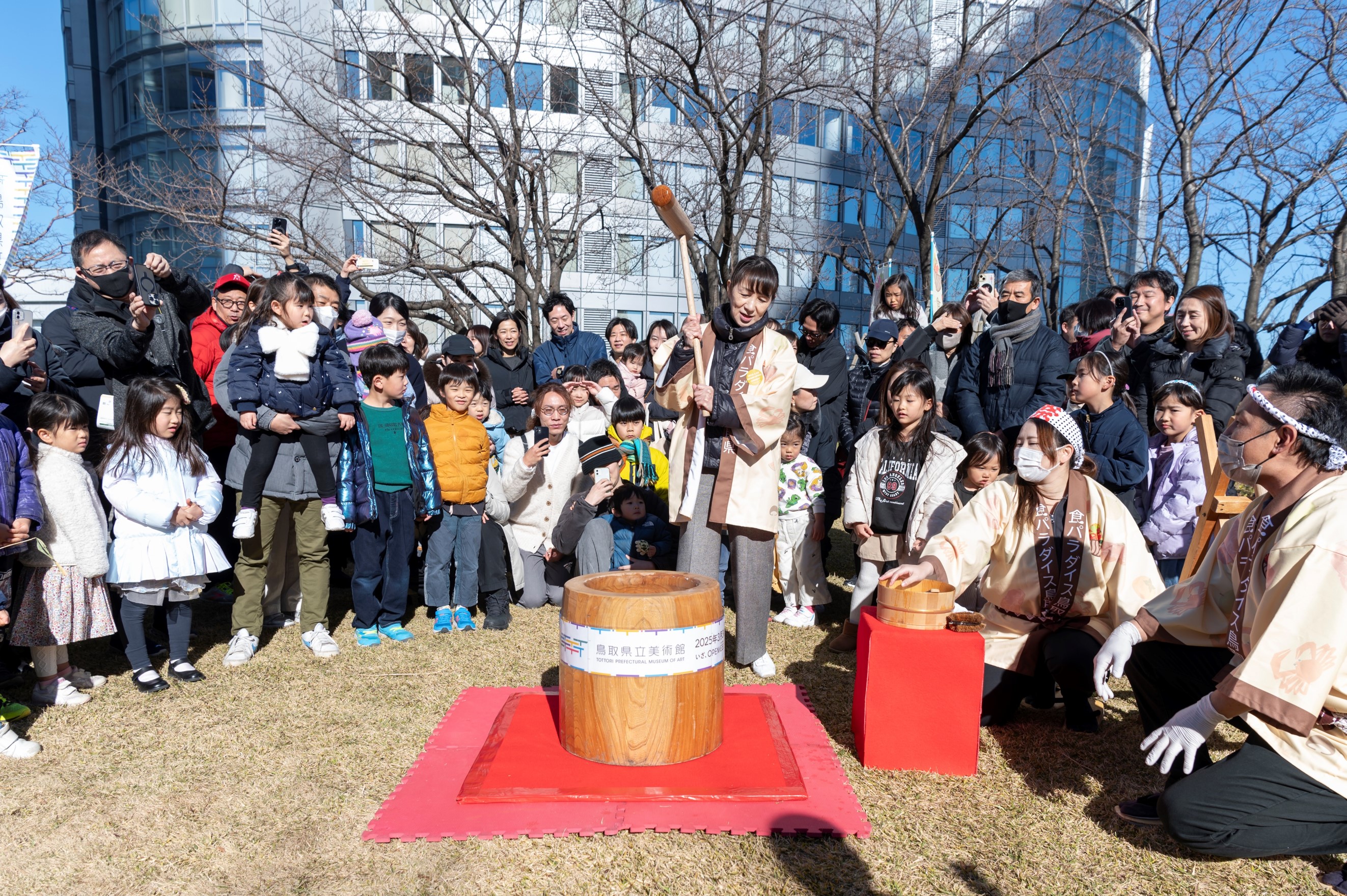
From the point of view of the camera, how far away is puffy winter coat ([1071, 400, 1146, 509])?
4355 mm

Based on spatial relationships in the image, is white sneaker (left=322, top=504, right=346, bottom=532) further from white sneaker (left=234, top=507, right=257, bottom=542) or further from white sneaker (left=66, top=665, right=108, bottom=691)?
white sneaker (left=66, top=665, right=108, bottom=691)

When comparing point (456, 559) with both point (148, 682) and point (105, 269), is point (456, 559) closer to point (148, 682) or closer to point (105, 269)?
point (148, 682)

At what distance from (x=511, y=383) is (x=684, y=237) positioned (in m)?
3.11

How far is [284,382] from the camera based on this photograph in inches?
171

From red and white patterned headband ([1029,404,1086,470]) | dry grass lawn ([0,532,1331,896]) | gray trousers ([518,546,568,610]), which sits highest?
red and white patterned headband ([1029,404,1086,470])

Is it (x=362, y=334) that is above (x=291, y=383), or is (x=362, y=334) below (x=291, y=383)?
above

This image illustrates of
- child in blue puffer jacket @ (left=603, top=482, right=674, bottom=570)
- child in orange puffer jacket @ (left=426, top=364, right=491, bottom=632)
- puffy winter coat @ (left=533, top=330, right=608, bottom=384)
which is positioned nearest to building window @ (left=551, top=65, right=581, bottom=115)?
puffy winter coat @ (left=533, top=330, right=608, bottom=384)

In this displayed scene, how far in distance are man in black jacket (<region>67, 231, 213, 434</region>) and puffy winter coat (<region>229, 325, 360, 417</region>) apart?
38 cm

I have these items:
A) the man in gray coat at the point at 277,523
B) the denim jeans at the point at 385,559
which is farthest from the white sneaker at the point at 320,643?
the denim jeans at the point at 385,559

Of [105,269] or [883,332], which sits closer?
[105,269]

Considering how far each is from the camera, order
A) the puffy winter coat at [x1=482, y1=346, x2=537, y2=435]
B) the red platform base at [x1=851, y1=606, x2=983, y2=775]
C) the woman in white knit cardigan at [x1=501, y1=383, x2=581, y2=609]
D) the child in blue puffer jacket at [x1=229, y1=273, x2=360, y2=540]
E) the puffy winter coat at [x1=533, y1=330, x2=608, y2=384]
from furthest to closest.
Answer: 1. the puffy winter coat at [x1=533, y1=330, x2=608, y2=384]
2. the puffy winter coat at [x1=482, y1=346, x2=537, y2=435]
3. the woman in white knit cardigan at [x1=501, y1=383, x2=581, y2=609]
4. the child in blue puffer jacket at [x1=229, y1=273, x2=360, y2=540]
5. the red platform base at [x1=851, y1=606, x2=983, y2=775]

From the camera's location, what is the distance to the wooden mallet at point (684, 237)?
378cm

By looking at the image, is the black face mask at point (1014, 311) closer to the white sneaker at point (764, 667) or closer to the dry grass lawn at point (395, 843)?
the dry grass lawn at point (395, 843)

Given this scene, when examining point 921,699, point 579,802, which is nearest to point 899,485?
point 921,699
